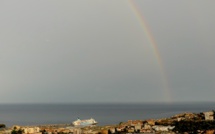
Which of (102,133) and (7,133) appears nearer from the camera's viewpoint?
(102,133)

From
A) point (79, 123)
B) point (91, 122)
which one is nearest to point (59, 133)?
point (79, 123)

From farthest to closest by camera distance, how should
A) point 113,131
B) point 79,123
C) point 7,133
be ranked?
point 79,123 → point 7,133 → point 113,131

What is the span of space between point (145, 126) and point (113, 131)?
7875mm

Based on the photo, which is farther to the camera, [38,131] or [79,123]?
[79,123]

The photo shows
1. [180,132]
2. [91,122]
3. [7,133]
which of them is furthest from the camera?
[91,122]

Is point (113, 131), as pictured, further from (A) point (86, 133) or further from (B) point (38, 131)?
(B) point (38, 131)

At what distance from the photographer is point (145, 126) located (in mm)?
69562

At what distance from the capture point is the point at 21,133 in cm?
6744

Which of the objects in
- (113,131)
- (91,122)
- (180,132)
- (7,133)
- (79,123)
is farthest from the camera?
(91,122)

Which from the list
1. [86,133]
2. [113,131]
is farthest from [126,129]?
[86,133]

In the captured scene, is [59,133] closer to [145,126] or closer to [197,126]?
[145,126]

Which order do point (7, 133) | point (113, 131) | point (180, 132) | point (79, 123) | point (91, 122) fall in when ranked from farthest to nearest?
point (91, 122) → point (79, 123) → point (7, 133) → point (113, 131) → point (180, 132)

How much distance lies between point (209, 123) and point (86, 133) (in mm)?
24578

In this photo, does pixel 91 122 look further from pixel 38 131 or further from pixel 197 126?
pixel 197 126
